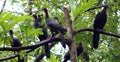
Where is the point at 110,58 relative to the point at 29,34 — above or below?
below

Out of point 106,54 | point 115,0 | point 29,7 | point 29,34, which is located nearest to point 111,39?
point 106,54

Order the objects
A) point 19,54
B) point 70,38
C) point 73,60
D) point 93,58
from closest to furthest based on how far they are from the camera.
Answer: point 73,60 < point 70,38 < point 19,54 < point 93,58

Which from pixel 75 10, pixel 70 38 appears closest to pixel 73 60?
pixel 70 38

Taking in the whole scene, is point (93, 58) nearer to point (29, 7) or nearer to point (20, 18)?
point (29, 7)

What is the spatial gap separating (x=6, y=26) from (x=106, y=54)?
6.02 meters

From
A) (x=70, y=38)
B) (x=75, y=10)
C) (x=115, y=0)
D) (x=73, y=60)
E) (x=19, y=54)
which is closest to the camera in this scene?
(x=73, y=60)

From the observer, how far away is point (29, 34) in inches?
98.9

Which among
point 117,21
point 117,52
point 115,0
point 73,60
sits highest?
point 73,60

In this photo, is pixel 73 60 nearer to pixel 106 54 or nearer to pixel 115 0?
pixel 115 0

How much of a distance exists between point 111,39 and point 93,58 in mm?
830

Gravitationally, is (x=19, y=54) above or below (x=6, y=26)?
below

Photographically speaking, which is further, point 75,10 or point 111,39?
point 111,39

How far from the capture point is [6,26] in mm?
2357

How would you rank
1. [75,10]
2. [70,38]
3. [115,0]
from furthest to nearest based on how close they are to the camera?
[115,0], [75,10], [70,38]
